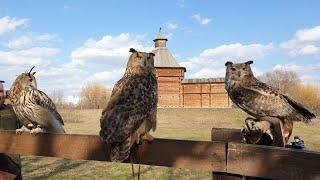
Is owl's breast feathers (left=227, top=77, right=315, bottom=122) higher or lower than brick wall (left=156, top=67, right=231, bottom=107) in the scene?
lower

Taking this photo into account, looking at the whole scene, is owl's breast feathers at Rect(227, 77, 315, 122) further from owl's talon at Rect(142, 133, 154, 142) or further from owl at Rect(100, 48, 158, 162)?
owl's talon at Rect(142, 133, 154, 142)

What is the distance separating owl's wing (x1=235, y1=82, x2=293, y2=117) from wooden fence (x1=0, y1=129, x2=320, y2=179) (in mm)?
756

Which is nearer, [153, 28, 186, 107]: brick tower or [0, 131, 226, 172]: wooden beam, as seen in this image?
[0, 131, 226, 172]: wooden beam

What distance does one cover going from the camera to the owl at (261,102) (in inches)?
129

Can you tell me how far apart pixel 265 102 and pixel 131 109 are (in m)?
1.30

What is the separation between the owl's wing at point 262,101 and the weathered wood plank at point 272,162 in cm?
118

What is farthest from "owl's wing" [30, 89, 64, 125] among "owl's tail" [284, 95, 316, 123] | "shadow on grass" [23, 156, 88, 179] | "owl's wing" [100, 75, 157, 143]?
"shadow on grass" [23, 156, 88, 179]

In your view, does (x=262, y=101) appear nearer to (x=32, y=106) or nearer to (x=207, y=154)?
(x=207, y=154)

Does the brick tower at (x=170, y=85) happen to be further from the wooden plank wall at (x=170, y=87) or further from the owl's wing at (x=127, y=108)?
the owl's wing at (x=127, y=108)

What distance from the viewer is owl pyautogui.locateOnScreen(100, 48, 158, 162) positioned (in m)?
2.70

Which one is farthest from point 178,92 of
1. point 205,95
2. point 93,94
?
point 93,94

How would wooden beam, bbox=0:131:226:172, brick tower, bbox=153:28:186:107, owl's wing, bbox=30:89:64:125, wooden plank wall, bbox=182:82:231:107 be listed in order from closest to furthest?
wooden beam, bbox=0:131:226:172, owl's wing, bbox=30:89:64:125, wooden plank wall, bbox=182:82:231:107, brick tower, bbox=153:28:186:107

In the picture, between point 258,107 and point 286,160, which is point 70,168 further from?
point 286,160

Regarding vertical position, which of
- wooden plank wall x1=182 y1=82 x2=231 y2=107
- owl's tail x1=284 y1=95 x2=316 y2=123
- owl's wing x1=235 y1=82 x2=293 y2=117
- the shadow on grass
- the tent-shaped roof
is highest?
the tent-shaped roof
